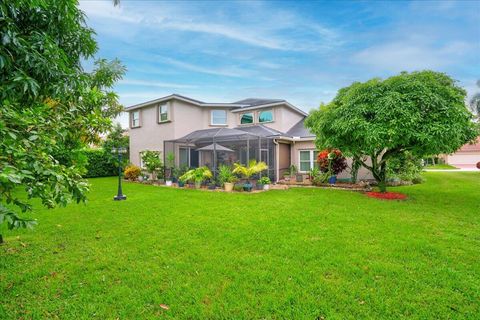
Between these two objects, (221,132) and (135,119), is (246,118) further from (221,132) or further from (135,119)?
(135,119)

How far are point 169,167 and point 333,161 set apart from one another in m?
10.5

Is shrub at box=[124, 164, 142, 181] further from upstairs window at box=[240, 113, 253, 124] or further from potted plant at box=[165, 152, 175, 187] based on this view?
upstairs window at box=[240, 113, 253, 124]

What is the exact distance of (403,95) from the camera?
896 centimetres

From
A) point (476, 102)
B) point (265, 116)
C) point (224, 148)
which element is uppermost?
point (476, 102)

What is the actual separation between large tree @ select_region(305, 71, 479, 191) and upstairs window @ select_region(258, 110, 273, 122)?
870 cm

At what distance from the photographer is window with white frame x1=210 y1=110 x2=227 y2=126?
2016cm

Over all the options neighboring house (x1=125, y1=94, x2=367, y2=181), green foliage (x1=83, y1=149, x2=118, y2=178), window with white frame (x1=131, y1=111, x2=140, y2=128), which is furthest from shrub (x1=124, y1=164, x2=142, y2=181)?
window with white frame (x1=131, y1=111, x2=140, y2=128)

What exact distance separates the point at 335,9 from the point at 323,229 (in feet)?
32.4

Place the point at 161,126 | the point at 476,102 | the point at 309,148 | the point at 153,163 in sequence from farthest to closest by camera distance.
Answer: the point at 476,102 → the point at 161,126 → the point at 309,148 → the point at 153,163

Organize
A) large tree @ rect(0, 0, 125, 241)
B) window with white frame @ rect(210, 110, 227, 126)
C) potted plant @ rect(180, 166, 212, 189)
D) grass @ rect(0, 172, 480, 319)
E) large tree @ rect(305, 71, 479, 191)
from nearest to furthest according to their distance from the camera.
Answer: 1. large tree @ rect(0, 0, 125, 241)
2. grass @ rect(0, 172, 480, 319)
3. large tree @ rect(305, 71, 479, 191)
4. potted plant @ rect(180, 166, 212, 189)
5. window with white frame @ rect(210, 110, 227, 126)

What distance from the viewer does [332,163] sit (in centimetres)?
1459

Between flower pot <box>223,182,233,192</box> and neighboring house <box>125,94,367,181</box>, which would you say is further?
neighboring house <box>125,94,367,181</box>

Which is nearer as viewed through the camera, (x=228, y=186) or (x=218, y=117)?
(x=228, y=186)

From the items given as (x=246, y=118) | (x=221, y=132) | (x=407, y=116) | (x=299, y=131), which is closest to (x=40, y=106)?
(x=407, y=116)
